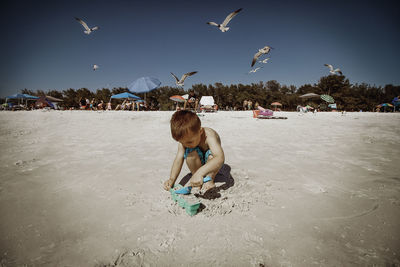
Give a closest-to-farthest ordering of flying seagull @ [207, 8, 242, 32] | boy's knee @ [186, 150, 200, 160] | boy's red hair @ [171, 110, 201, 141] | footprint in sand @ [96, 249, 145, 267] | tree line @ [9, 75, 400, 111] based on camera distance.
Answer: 1. footprint in sand @ [96, 249, 145, 267]
2. boy's red hair @ [171, 110, 201, 141]
3. boy's knee @ [186, 150, 200, 160]
4. flying seagull @ [207, 8, 242, 32]
5. tree line @ [9, 75, 400, 111]

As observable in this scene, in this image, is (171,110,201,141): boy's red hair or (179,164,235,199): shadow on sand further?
(179,164,235,199): shadow on sand

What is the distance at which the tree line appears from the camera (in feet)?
110

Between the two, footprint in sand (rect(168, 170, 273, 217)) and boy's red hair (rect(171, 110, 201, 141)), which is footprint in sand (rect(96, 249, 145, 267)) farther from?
boy's red hair (rect(171, 110, 201, 141))

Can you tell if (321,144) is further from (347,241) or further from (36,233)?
(36,233)

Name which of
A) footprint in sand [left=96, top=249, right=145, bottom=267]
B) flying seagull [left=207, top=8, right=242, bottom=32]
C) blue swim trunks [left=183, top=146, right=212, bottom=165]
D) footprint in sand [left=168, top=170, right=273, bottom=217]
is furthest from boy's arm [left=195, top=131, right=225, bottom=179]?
flying seagull [left=207, top=8, right=242, bottom=32]

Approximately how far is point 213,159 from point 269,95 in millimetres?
41684

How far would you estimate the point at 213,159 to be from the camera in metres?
1.65

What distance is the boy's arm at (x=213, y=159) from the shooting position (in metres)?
1.60

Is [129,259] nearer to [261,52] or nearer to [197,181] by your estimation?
[197,181]

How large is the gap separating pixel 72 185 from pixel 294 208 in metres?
2.36

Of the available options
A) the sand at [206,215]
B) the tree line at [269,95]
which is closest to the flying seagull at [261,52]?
the sand at [206,215]

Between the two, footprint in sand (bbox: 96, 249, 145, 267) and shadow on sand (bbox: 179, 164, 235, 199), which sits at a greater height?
shadow on sand (bbox: 179, 164, 235, 199)

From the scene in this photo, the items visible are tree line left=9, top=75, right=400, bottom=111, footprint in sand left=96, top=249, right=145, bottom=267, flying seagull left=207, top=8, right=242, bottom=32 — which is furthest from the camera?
tree line left=9, top=75, right=400, bottom=111

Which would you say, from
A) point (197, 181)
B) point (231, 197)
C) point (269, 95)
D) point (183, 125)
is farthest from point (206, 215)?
point (269, 95)
